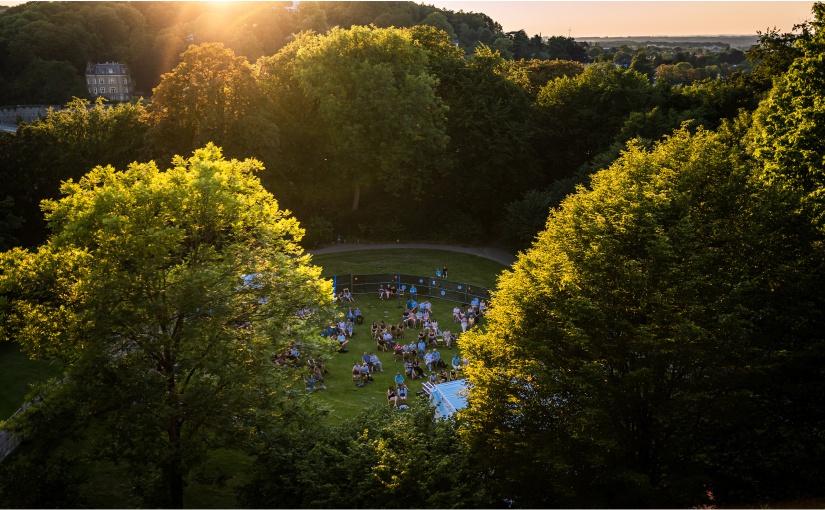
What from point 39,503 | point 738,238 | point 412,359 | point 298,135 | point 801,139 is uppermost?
point 801,139

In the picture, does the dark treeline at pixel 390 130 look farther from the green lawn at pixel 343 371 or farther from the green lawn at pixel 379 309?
the green lawn at pixel 343 371

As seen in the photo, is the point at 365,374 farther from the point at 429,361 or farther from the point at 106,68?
the point at 106,68

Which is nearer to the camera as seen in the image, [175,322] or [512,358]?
[512,358]

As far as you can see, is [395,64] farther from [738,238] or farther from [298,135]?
[738,238]

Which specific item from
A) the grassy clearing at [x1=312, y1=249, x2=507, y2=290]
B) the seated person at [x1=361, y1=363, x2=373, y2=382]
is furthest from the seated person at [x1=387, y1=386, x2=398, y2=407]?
the grassy clearing at [x1=312, y1=249, x2=507, y2=290]

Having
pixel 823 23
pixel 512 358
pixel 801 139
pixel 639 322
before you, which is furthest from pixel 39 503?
pixel 823 23

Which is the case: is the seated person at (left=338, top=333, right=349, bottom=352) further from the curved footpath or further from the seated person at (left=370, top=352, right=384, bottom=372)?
the curved footpath

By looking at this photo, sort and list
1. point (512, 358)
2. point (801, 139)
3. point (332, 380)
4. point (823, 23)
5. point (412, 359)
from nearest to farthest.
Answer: point (512, 358)
point (801, 139)
point (823, 23)
point (332, 380)
point (412, 359)
